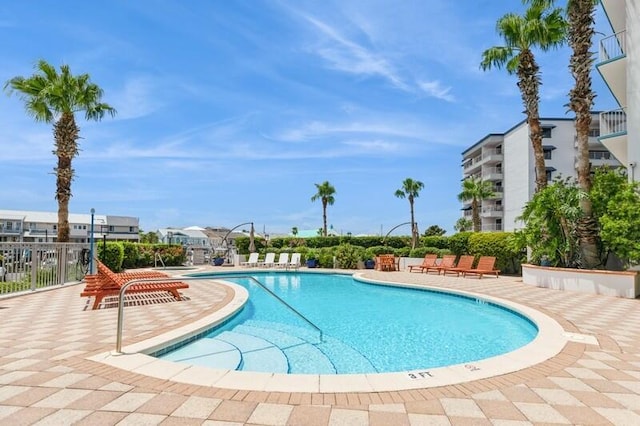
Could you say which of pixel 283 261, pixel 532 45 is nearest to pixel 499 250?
pixel 532 45

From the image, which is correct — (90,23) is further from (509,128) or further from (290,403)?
(509,128)

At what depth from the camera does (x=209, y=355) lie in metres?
5.48

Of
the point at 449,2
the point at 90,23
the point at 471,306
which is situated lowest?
the point at 471,306

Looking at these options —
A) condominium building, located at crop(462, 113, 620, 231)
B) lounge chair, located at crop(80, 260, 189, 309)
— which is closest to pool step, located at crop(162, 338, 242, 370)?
lounge chair, located at crop(80, 260, 189, 309)

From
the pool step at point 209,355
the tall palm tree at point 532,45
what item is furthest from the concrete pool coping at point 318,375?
the tall palm tree at point 532,45

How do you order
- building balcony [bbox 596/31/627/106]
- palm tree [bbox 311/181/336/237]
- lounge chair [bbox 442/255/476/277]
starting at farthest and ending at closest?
palm tree [bbox 311/181/336/237] < lounge chair [bbox 442/255/476/277] < building balcony [bbox 596/31/627/106]

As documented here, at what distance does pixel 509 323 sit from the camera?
8211mm

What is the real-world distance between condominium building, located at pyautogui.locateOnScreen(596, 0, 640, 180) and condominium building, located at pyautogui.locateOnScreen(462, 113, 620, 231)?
27.0 meters

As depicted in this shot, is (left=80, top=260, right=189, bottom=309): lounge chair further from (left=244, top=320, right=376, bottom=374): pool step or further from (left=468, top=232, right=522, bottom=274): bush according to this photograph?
(left=468, top=232, right=522, bottom=274): bush

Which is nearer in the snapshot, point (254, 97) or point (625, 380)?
point (625, 380)

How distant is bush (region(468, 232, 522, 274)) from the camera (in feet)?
55.7

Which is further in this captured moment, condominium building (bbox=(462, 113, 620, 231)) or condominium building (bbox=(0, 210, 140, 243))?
condominium building (bbox=(0, 210, 140, 243))

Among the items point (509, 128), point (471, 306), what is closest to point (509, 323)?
point (471, 306)

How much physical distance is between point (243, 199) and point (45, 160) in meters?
24.2
